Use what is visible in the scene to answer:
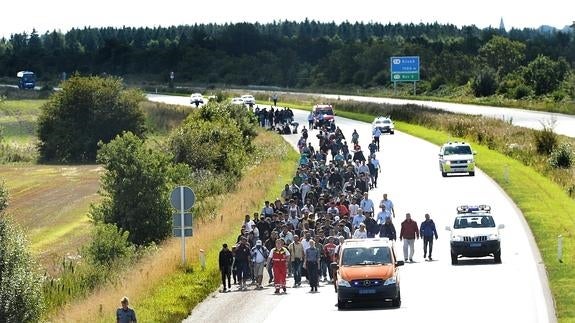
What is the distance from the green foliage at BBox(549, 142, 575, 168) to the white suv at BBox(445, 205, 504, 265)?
29.9 meters

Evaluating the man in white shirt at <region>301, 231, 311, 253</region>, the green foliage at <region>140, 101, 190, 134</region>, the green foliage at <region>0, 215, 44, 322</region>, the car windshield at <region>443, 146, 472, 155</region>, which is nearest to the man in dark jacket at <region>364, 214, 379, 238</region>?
the man in white shirt at <region>301, 231, 311, 253</region>

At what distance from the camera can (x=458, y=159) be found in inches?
2290

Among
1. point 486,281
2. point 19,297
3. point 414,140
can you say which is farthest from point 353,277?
point 414,140

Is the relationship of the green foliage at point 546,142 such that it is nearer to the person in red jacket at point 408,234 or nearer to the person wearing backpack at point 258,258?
the person in red jacket at point 408,234

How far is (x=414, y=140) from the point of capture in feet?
261

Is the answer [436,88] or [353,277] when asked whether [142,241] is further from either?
[436,88]

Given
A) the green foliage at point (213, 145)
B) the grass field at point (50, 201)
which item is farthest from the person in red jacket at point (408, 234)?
the green foliage at point (213, 145)

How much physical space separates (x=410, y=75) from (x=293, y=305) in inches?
3615

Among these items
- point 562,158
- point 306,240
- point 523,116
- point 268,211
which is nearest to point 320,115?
point 523,116

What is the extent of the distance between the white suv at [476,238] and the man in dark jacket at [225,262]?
20.7 ft

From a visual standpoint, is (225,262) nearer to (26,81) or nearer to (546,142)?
(546,142)

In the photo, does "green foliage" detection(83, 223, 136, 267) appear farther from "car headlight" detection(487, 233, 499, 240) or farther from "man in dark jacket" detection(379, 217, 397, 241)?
"car headlight" detection(487, 233, 499, 240)

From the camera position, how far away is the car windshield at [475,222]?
3432 cm

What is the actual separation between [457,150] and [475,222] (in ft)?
79.6
